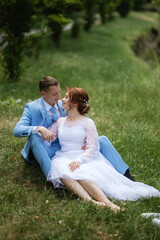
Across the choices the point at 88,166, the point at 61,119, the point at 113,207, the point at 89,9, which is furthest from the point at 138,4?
the point at 113,207

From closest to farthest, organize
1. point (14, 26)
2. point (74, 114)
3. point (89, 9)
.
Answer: point (74, 114), point (14, 26), point (89, 9)

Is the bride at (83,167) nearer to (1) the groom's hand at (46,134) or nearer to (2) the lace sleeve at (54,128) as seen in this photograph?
(2) the lace sleeve at (54,128)

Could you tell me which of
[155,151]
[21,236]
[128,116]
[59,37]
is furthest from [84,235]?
[59,37]

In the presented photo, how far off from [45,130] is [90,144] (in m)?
0.55

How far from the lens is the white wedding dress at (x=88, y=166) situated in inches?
147

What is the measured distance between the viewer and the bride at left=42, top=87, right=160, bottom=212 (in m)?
3.65

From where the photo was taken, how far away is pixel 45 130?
3.91 m

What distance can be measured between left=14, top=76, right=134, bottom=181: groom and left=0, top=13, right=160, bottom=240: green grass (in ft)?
1.12

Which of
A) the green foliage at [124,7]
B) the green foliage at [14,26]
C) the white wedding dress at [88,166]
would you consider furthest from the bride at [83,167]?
the green foliage at [124,7]

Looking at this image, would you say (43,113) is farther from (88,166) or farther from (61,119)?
(88,166)

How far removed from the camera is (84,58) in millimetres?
14211

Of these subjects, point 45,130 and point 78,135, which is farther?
point 78,135

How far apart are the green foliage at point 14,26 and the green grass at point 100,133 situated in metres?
0.61

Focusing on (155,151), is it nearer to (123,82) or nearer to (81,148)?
(81,148)
